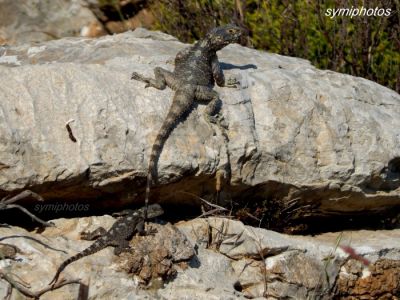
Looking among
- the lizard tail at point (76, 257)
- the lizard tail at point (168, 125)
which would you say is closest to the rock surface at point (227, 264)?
the lizard tail at point (76, 257)

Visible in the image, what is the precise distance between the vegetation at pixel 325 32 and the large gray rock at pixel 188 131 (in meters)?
1.48

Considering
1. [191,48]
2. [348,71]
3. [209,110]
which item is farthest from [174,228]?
[348,71]

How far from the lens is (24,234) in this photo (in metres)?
6.30

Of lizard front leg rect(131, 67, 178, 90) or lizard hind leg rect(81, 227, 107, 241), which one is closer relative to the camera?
lizard hind leg rect(81, 227, 107, 241)

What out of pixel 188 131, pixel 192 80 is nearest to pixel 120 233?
pixel 188 131

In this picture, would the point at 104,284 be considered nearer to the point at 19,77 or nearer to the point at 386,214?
the point at 19,77

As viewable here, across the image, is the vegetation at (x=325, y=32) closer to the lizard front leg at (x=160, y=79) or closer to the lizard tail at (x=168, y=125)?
the lizard front leg at (x=160, y=79)

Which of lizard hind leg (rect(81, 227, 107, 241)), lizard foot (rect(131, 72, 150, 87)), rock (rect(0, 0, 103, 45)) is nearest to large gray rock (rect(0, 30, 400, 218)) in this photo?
lizard foot (rect(131, 72, 150, 87))

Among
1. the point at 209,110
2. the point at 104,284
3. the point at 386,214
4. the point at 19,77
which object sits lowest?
the point at 386,214

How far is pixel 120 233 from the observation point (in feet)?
20.7

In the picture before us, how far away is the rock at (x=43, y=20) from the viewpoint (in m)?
11.5

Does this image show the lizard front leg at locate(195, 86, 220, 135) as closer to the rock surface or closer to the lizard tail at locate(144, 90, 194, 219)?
the lizard tail at locate(144, 90, 194, 219)

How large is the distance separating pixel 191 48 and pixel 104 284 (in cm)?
301

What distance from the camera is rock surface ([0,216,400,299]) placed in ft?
19.9
